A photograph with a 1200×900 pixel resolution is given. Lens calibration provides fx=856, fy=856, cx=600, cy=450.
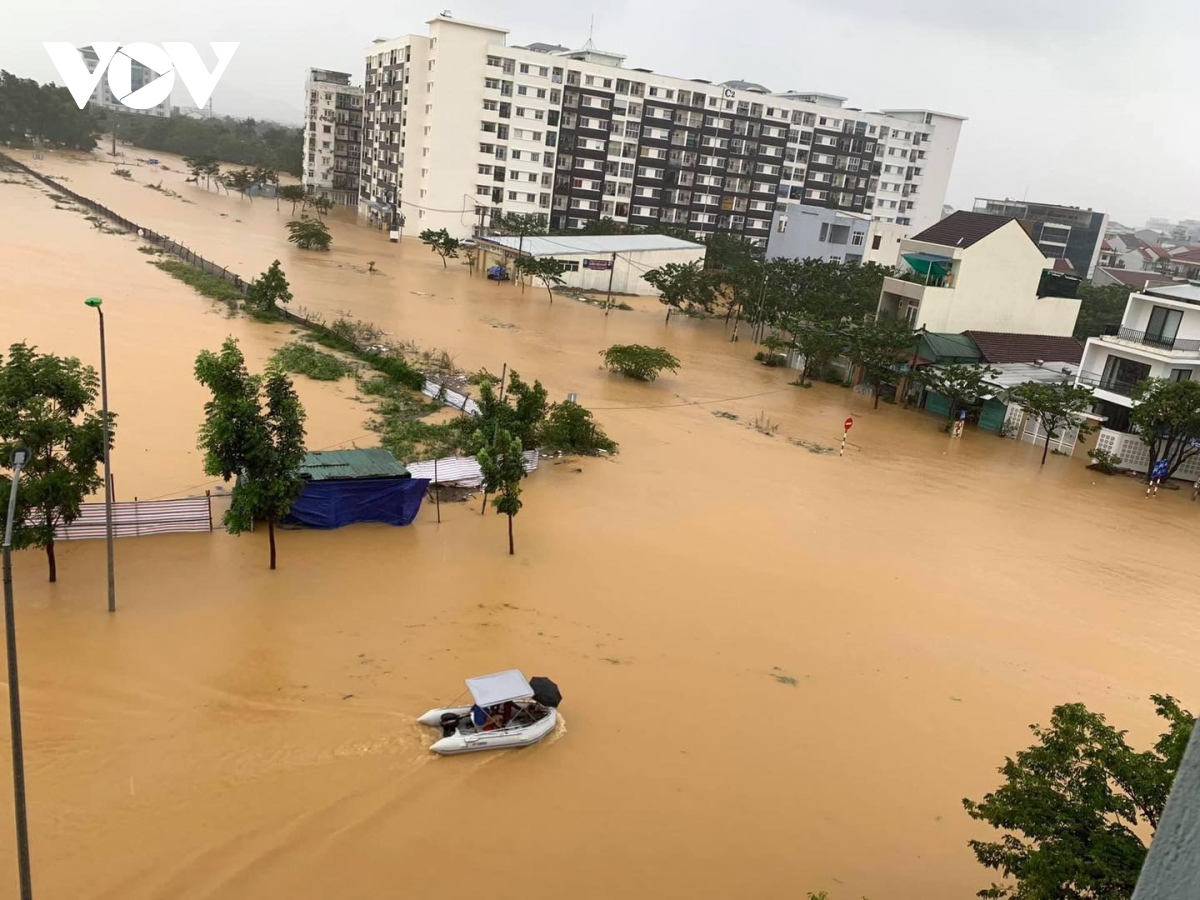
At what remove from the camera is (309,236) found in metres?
50.0

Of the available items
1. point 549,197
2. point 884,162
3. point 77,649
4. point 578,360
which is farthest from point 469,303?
point 884,162

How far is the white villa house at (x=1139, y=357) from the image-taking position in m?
26.0

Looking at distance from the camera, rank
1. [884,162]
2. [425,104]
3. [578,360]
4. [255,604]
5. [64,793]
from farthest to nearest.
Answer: [884,162] < [425,104] < [578,360] < [255,604] < [64,793]

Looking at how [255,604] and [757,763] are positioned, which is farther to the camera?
[255,604]

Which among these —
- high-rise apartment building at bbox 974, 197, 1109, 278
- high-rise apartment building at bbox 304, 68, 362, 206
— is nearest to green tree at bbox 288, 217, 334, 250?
high-rise apartment building at bbox 304, 68, 362, 206

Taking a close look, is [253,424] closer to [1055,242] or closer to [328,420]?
[328,420]

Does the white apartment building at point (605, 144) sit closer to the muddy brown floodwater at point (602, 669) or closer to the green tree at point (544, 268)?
the green tree at point (544, 268)

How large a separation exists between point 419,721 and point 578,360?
76.1 feet

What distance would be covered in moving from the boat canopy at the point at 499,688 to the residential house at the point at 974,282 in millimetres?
27126

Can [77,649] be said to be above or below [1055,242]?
below

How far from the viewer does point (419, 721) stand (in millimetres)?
10359

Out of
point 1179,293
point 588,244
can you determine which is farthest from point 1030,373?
point 588,244

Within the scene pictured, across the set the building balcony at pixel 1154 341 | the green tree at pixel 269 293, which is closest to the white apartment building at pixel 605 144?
the green tree at pixel 269 293

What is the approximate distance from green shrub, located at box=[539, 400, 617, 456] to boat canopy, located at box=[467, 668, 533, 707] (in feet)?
36.4
